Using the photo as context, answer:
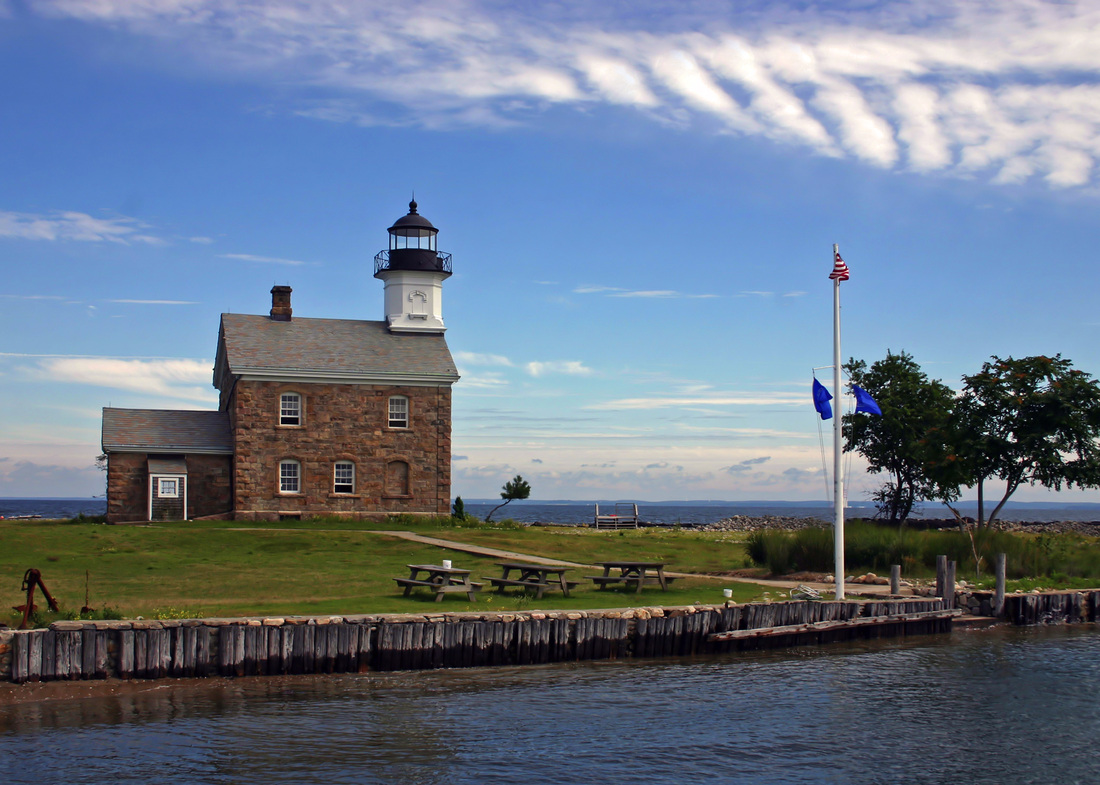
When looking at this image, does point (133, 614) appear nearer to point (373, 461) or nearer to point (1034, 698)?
point (1034, 698)

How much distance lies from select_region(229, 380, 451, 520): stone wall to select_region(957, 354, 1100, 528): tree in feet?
66.8

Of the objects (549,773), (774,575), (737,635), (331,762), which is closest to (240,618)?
(331,762)

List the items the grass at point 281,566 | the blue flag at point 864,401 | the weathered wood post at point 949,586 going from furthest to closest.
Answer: the weathered wood post at point 949,586 < the blue flag at point 864,401 < the grass at point 281,566

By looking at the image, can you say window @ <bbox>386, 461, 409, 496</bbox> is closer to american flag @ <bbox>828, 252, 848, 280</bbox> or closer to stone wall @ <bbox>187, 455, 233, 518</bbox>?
stone wall @ <bbox>187, 455, 233, 518</bbox>

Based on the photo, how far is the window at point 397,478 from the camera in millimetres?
40938

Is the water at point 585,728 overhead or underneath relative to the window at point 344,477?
underneath

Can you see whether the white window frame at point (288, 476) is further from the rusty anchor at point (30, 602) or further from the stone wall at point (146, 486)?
the rusty anchor at point (30, 602)

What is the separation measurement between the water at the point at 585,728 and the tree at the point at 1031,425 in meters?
15.8

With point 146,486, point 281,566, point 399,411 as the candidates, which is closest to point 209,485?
point 146,486

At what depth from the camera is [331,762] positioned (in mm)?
11539

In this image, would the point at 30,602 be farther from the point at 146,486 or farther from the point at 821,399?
the point at 146,486

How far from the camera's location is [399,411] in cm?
4147

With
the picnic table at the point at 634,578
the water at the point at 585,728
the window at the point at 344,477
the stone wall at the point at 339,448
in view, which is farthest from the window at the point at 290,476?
the water at the point at 585,728

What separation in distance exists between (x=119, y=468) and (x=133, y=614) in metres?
23.8
